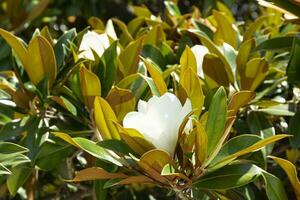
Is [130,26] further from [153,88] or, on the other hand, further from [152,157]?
[152,157]

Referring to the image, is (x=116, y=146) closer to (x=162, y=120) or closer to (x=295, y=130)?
→ (x=162, y=120)

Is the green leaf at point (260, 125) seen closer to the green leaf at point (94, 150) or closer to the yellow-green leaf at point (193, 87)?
the yellow-green leaf at point (193, 87)

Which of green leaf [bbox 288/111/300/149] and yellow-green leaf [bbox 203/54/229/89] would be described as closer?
green leaf [bbox 288/111/300/149]

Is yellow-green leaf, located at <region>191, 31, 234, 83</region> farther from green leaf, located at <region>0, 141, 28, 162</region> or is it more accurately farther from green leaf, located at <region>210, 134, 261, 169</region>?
green leaf, located at <region>0, 141, 28, 162</region>

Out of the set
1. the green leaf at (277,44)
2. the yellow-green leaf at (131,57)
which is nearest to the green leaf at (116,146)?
the yellow-green leaf at (131,57)

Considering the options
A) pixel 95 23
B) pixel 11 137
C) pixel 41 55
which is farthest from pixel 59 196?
pixel 95 23

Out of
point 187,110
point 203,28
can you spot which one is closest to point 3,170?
point 187,110

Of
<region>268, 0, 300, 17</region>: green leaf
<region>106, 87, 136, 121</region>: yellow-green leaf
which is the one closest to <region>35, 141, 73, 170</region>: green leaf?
<region>106, 87, 136, 121</region>: yellow-green leaf

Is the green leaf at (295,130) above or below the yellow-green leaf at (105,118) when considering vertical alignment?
below
